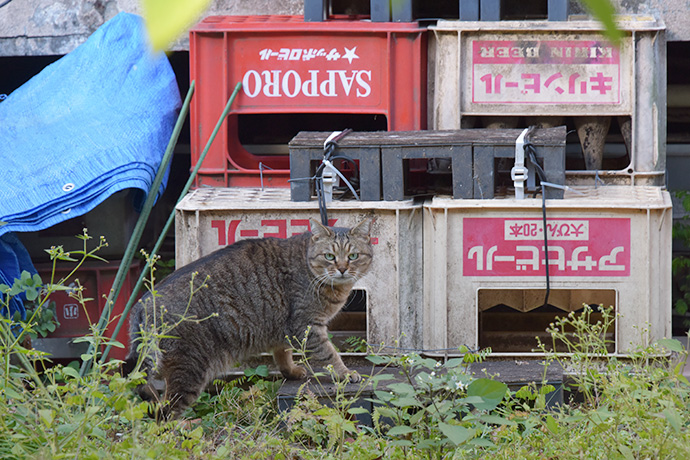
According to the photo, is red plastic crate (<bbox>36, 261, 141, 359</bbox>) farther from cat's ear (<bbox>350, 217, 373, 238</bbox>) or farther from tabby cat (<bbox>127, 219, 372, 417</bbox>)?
cat's ear (<bbox>350, 217, 373, 238</bbox>)

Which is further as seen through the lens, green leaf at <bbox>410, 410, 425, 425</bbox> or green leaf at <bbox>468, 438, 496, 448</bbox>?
green leaf at <bbox>410, 410, 425, 425</bbox>

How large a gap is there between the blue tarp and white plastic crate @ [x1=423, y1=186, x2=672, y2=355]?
1.51 meters

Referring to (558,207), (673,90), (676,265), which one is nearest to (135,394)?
(558,207)

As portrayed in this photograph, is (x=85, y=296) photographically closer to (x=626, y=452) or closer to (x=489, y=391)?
(x=489, y=391)

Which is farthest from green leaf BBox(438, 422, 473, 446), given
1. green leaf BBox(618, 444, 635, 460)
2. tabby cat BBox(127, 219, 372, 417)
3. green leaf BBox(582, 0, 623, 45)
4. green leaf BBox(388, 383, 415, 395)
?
green leaf BBox(582, 0, 623, 45)

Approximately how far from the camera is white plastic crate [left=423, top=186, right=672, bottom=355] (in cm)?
333

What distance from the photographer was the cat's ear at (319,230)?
10.6 feet

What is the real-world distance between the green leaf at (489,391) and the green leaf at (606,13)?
5.81 ft

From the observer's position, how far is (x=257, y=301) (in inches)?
127

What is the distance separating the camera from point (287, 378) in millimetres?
3416

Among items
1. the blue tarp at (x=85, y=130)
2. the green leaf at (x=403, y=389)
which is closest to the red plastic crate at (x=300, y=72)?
the blue tarp at (x=85, y=130)

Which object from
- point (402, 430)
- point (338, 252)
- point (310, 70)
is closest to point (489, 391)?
point (402, 430)

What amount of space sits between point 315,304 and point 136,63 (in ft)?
6.16

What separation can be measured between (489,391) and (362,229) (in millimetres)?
1189
